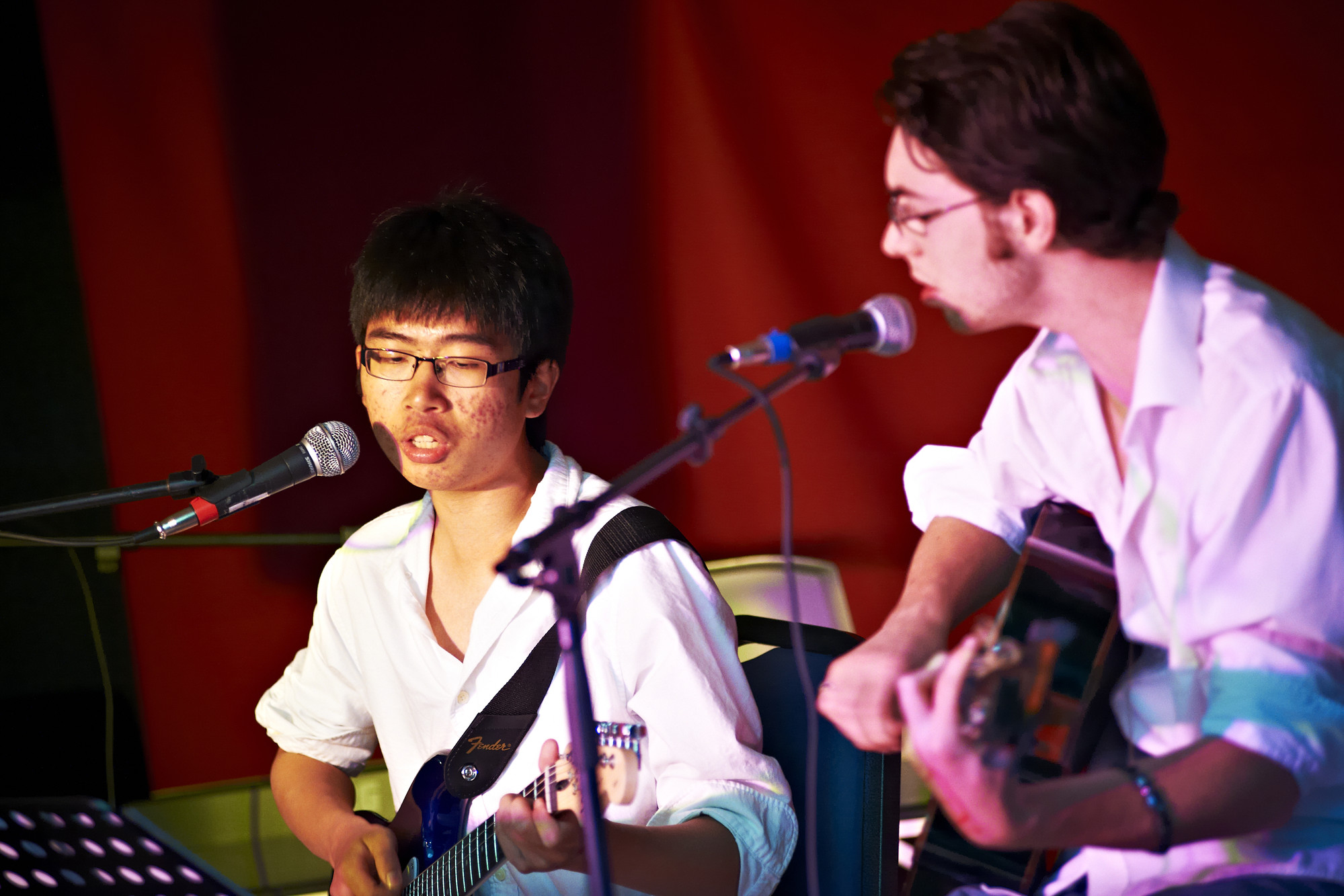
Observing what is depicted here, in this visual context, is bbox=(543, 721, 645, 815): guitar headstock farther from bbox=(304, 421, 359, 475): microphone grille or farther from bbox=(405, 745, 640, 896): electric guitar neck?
bbox=(304, 421, 359, 475): microphone grille

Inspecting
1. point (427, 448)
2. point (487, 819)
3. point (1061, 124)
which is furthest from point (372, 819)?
point (1061, 124)

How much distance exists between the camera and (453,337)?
1.77 metres

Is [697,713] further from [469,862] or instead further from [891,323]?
[891,323]

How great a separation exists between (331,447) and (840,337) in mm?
887

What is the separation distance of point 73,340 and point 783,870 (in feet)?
7.26

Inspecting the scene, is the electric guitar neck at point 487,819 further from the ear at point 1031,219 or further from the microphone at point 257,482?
the ear at point 1031,219

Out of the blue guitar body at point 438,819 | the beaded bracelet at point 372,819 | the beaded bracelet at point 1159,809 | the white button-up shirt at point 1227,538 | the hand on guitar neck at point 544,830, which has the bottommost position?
the beaded bracelet at point 372,819

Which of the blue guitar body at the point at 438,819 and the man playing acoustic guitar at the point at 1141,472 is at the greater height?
the man playing acoustic guitar at the point at 1141,472

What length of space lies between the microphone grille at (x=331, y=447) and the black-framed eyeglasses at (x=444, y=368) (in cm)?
17

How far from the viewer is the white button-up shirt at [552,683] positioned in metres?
1.53

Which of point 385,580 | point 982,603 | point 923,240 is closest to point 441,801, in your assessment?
point 385,580

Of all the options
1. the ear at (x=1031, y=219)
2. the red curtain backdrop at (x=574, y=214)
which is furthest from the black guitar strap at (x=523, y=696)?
the red curtain backdrop at (x=574, y=214)

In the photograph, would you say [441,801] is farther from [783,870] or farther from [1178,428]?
[1178,428]

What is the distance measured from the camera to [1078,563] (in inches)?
53.2
